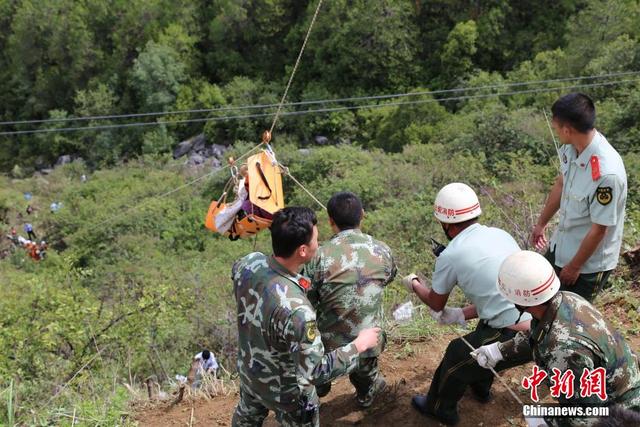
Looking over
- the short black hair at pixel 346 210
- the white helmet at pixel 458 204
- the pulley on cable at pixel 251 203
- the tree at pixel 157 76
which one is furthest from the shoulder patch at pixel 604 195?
the tree at pixel 157 76

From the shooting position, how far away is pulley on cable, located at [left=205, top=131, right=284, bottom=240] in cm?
453

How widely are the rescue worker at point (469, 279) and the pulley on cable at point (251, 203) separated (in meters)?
1.48

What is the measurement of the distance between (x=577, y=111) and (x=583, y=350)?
1.34 meters

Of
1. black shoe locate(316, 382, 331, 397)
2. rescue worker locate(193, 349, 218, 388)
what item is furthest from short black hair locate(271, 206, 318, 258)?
rescue worker locate(193, 349, 218, 388)

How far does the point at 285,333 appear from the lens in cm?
265

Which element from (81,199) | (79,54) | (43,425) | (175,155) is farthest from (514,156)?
(79,54)

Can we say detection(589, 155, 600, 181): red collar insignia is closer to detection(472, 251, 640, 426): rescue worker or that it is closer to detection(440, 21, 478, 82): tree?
detection(472, 251, 640, 426): rescue worker

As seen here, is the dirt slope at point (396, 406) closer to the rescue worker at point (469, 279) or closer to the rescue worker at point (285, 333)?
the rescue worker at point (469, 279)

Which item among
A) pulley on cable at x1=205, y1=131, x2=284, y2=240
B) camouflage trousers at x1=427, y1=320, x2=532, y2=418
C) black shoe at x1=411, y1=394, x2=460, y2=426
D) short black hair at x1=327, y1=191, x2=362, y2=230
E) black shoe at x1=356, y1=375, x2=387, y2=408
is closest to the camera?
camouflage trousers at x1=427, y1=320, x2=532, y2=418

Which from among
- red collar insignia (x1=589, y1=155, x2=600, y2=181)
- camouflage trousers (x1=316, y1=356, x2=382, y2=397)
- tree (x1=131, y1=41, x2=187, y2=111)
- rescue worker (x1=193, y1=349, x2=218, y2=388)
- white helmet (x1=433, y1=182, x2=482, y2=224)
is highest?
red collar insignia (x1=589, y1=155, x2=600, y2=181)

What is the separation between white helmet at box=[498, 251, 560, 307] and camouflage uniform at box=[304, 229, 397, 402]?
1005mm

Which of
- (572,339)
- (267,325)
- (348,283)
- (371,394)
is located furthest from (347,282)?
(572,339)

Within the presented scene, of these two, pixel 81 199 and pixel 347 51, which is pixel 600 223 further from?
pixel 347 51

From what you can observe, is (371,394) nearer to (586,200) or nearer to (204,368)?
(586,200)
